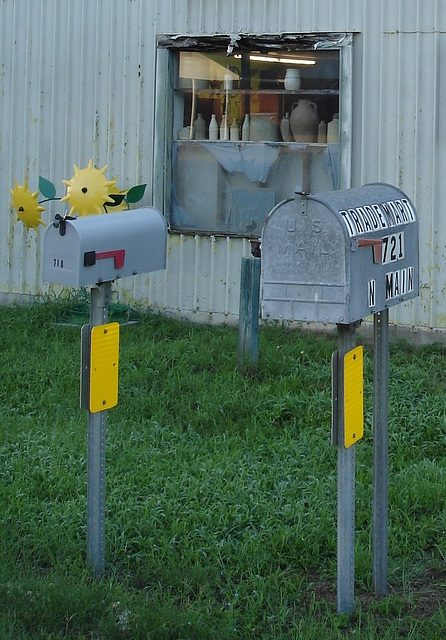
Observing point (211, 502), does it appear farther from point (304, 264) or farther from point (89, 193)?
point (89, 193)

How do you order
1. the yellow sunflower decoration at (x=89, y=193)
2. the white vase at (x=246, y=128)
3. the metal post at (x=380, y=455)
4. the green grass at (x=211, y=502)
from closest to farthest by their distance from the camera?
the green grass at (x=211, y=502)
the metal post at (x=380, y=455)
the yellow sunflower decoration at (x=89, y=193)
the white vase at (x=246, y=128)

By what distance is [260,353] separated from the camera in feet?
27.3

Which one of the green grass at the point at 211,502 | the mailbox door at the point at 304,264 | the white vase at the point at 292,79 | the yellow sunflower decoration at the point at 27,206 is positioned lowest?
the green grass at the point at 211,502

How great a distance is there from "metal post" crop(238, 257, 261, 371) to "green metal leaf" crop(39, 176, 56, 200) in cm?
250

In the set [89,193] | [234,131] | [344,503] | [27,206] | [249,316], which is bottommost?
[344,503]

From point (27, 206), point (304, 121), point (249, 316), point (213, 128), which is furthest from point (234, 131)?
point (249, 316)

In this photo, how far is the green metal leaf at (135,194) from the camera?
9562 millimetres

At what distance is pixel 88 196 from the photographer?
9.16 meters

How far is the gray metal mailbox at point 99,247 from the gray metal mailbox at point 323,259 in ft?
2.60

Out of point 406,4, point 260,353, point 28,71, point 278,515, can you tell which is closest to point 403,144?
point 406,4

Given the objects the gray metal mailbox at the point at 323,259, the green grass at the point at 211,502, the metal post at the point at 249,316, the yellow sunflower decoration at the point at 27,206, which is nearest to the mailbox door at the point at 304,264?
the gray metal mailbox at the point at 323,259

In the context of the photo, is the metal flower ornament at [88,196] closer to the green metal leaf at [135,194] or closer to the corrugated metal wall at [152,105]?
the green metal leaf at [135,194]

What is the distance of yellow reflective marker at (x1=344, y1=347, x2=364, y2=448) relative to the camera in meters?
4.32

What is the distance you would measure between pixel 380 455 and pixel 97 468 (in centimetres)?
119
